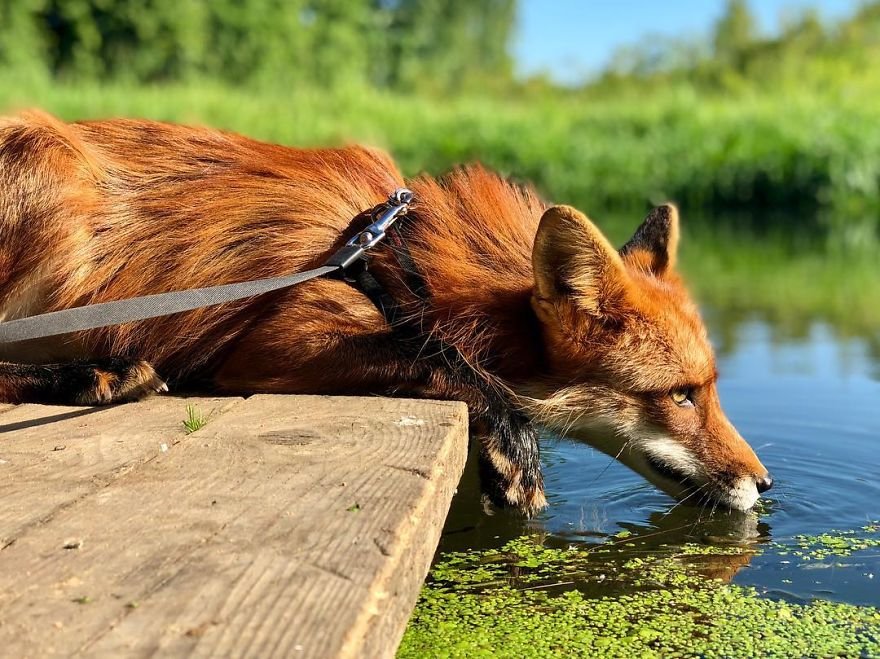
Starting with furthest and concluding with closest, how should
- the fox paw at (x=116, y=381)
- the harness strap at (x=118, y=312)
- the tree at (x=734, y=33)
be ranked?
the tree at (x=734, y=33)
the fox paw at (x=116, y=381)
the harness strap at (x=118, y=312)

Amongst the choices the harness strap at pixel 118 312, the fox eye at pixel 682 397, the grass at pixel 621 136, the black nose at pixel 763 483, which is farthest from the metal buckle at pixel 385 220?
the grass at pixel 621 136

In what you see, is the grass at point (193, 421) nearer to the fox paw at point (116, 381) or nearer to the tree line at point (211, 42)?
the fox paw at point (116, 381)

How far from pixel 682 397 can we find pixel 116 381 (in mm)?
1987

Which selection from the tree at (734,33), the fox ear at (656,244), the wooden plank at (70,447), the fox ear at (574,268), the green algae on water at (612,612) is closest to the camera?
the wooden plank at (70,447)

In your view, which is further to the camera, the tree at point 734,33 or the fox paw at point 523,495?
the tree at point 734,33

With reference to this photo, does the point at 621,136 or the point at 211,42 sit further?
the point at 211,42

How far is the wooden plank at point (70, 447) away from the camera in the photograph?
2.34m

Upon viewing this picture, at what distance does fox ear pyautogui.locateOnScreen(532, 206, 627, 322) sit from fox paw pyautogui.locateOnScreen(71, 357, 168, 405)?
1.34m

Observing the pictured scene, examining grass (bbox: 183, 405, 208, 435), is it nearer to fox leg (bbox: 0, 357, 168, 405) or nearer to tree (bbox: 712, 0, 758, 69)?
fox leg (bbox: 0, 357, 168, 405)

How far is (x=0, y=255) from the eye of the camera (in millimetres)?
3770

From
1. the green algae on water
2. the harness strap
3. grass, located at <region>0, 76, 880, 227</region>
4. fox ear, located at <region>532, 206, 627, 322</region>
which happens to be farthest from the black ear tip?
grass, located at <region>0, 76, 880, 227</region>

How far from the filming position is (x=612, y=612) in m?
3.02

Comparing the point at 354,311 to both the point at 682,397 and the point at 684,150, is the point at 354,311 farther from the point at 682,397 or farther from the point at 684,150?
the point at 684,150

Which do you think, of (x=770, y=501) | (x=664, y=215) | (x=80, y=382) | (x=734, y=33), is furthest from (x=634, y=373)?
(x=734, y=33)
